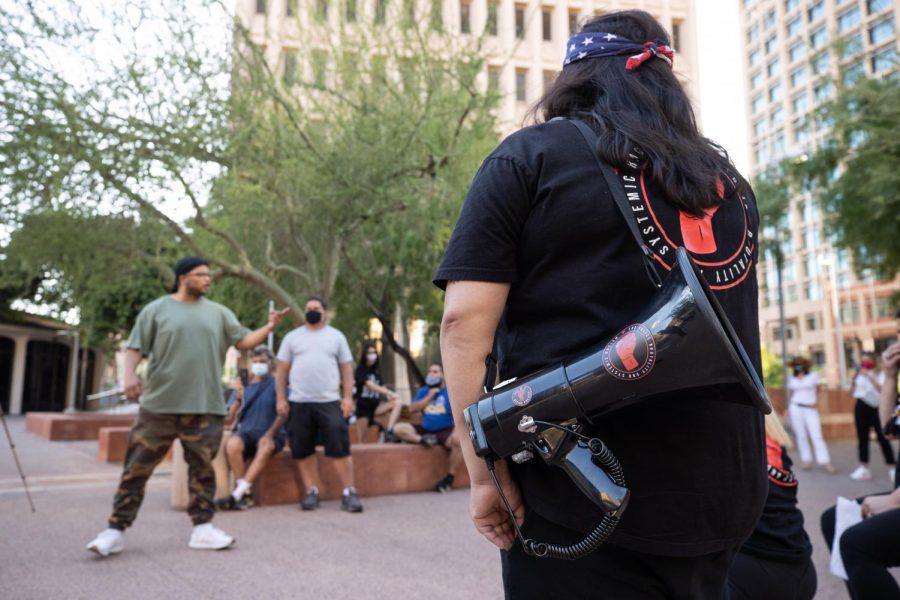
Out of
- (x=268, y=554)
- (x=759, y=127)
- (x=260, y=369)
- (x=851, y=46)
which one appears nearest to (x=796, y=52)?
(x=759, y=127)

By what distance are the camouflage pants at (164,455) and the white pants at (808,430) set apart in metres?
9.00

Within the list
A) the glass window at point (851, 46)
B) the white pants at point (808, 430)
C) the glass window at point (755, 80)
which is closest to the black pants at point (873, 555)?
the white pants at point (808, 430)

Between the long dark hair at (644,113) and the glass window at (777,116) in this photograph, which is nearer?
the long dark hair at (644,113)

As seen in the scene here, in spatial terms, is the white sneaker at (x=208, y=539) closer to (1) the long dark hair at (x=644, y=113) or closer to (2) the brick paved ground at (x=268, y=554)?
(2) the brick paved ground at (x=268, y=554)

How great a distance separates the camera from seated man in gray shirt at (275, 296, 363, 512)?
7.06 metres

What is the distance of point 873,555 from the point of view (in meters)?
3.06

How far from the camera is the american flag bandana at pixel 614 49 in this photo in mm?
1852

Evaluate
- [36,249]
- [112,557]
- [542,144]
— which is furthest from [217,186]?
[542,144]

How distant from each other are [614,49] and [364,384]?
372 inches

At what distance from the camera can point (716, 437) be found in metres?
1.55

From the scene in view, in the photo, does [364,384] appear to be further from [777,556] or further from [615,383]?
[615,383]

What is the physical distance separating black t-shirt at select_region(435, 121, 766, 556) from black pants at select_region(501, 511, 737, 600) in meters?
0.04

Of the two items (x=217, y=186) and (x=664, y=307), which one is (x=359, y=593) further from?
(x=217, y=186)

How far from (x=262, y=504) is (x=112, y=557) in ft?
7.90
